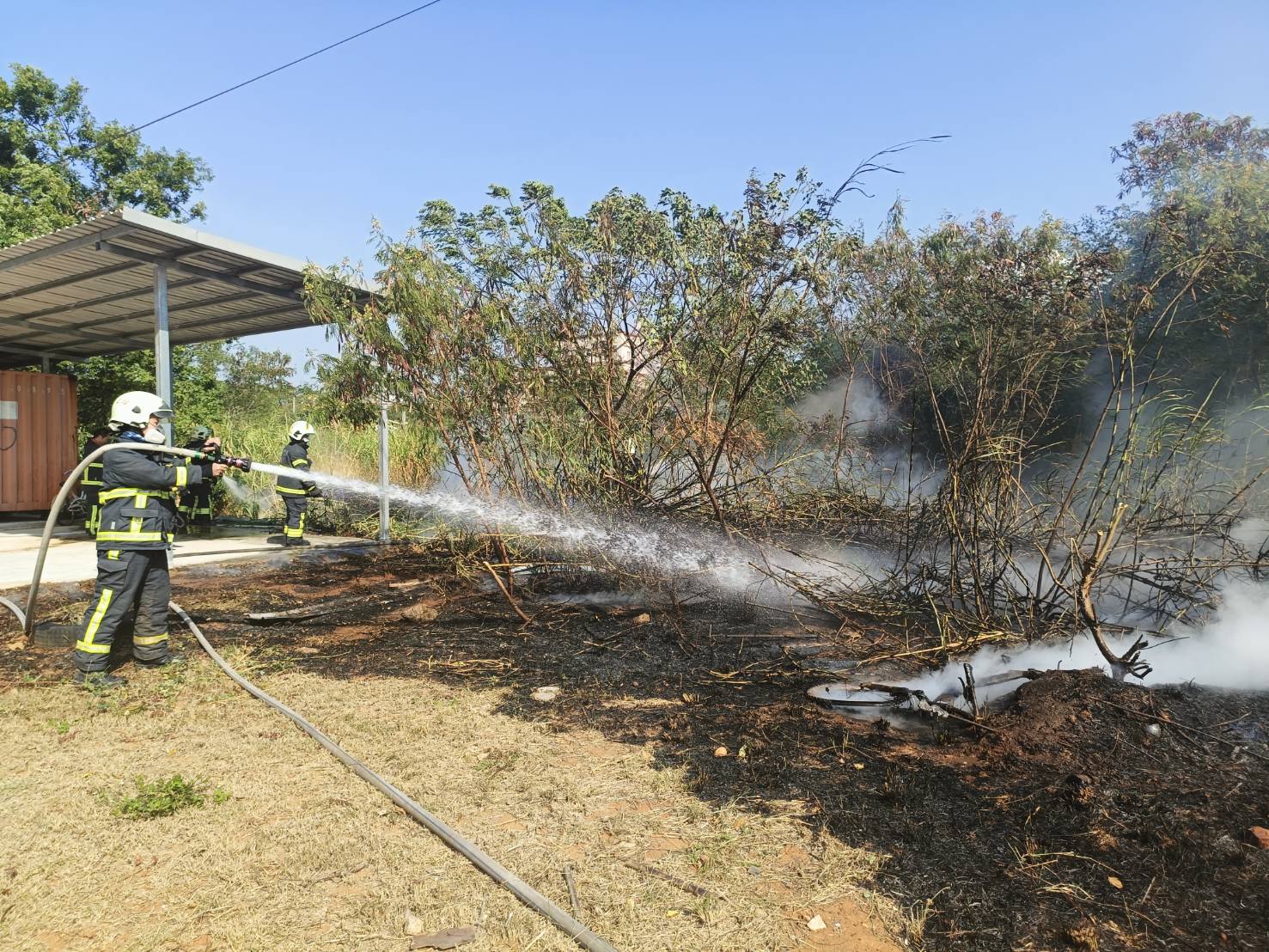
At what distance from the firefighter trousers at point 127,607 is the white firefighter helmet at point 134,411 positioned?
88 cm

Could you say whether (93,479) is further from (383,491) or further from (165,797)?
(165,797)

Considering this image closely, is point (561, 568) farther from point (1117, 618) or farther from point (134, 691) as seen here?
point (1117, 618)

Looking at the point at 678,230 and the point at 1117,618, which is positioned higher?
the point at 678,230

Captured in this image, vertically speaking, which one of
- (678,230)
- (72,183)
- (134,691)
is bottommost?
(134,691)

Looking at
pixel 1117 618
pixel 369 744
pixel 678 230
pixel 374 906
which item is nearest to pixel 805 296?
pixel 678 230

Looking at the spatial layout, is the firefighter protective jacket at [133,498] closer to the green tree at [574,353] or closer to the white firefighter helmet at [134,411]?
the white firefighter helmet at [134,411]

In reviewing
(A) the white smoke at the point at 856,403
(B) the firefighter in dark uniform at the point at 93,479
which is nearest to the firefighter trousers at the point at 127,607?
(B) the firefighter in dark uniform at the point at 93,479

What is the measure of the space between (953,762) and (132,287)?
11.3 metres

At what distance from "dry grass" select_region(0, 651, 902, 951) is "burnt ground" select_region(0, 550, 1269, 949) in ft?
0.78

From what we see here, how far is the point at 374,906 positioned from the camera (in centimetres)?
256

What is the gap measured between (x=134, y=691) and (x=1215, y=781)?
5.80 meters

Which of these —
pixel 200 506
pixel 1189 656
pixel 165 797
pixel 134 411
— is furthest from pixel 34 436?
pixel 1189 656

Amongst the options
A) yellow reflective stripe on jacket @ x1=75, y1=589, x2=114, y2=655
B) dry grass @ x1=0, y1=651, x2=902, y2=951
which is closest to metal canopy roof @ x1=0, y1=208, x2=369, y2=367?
yellow reflective stripe on jacket @ x1=75, y1=589, x2=114, y2=655

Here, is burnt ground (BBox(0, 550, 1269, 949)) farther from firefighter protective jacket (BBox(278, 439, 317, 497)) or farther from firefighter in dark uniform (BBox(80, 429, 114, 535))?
firefighter in dark uniform (BBox(80, 429, 114, 535))
